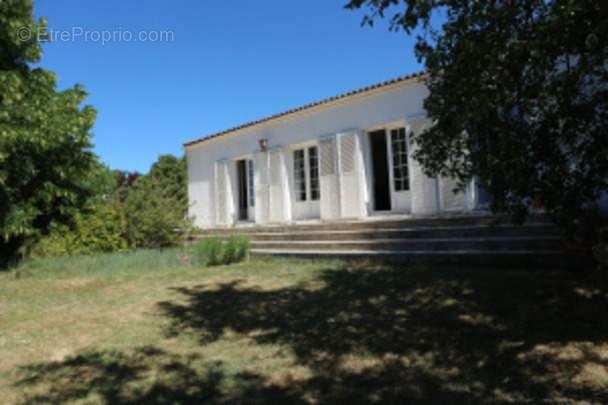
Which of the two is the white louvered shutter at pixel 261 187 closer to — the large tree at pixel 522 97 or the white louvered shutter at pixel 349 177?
the white louvered shutter at pixel 349 177

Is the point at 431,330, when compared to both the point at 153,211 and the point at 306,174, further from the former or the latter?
the point at 153,211

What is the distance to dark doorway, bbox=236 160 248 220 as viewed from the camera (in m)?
12.4

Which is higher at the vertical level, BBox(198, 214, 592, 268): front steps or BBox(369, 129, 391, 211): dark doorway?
BBox(369, 129, 391, 211): dark doorway

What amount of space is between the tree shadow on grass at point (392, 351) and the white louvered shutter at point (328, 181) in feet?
14.3

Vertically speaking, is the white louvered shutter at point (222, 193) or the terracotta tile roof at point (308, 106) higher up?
the terracotta tile roof at point (308, 106)

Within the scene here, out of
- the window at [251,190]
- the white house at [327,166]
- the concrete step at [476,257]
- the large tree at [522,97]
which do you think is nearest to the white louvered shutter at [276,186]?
the white house at [327,166]

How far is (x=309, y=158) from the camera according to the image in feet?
33.7

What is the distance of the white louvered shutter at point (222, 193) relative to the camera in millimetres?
11875

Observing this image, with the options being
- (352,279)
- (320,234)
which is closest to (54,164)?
(320,234)

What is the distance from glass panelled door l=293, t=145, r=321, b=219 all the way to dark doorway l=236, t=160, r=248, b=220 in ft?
7.94

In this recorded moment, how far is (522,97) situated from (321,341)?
111 inches

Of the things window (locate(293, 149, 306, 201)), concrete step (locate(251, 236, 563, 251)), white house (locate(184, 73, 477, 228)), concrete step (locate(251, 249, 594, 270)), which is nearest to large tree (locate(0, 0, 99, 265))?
white house (locate(184, 73, 477, 228))

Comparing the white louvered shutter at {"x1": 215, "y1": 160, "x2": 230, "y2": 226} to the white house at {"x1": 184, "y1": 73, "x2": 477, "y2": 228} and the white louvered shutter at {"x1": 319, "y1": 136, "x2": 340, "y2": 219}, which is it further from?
the white louvered shutter at {"x1": 319, "y1": 136, "x2": 340, "y2": 219}

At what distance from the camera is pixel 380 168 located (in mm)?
10133
